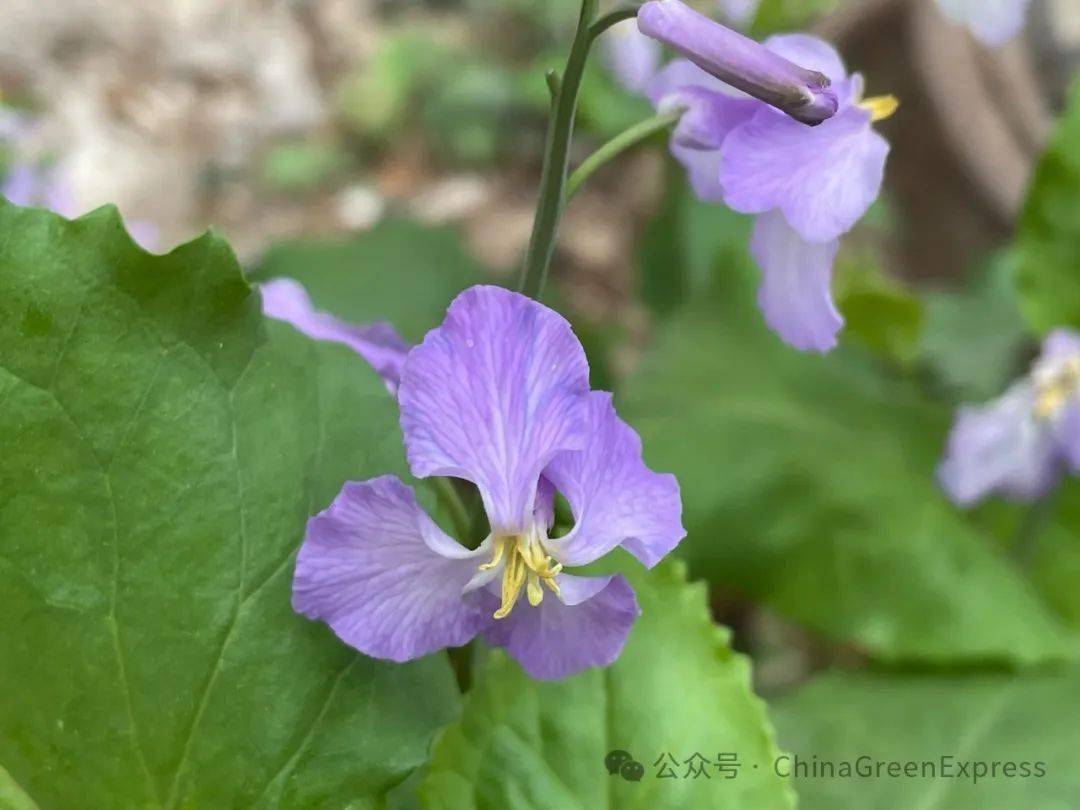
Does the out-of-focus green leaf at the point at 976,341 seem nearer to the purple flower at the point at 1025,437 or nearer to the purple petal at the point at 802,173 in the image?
the purple flower at the point at 1025,437

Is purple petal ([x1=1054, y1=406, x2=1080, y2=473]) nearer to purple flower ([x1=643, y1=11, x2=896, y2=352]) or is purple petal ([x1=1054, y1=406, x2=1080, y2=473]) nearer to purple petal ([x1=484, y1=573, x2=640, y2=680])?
purple flower ([x1=643, y1=11, x2=896, y2=352])

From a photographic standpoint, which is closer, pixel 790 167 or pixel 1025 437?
pixel 790 167

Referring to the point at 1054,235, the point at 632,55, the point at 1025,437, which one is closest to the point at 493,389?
the point at 1025,437

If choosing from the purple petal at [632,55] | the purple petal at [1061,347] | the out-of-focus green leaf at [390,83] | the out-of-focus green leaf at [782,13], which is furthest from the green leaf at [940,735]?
the out-of-focus green leaf at [390,83]

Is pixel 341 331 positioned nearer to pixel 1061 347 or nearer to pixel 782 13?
pixel 782 13

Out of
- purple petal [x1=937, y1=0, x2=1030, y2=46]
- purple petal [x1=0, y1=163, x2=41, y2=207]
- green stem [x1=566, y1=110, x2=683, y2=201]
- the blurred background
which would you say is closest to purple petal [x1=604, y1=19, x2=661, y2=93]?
the blurred background

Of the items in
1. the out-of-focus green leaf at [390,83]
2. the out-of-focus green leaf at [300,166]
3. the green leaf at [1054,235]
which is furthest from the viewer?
the out-of-focus green leaf at [390,83]
